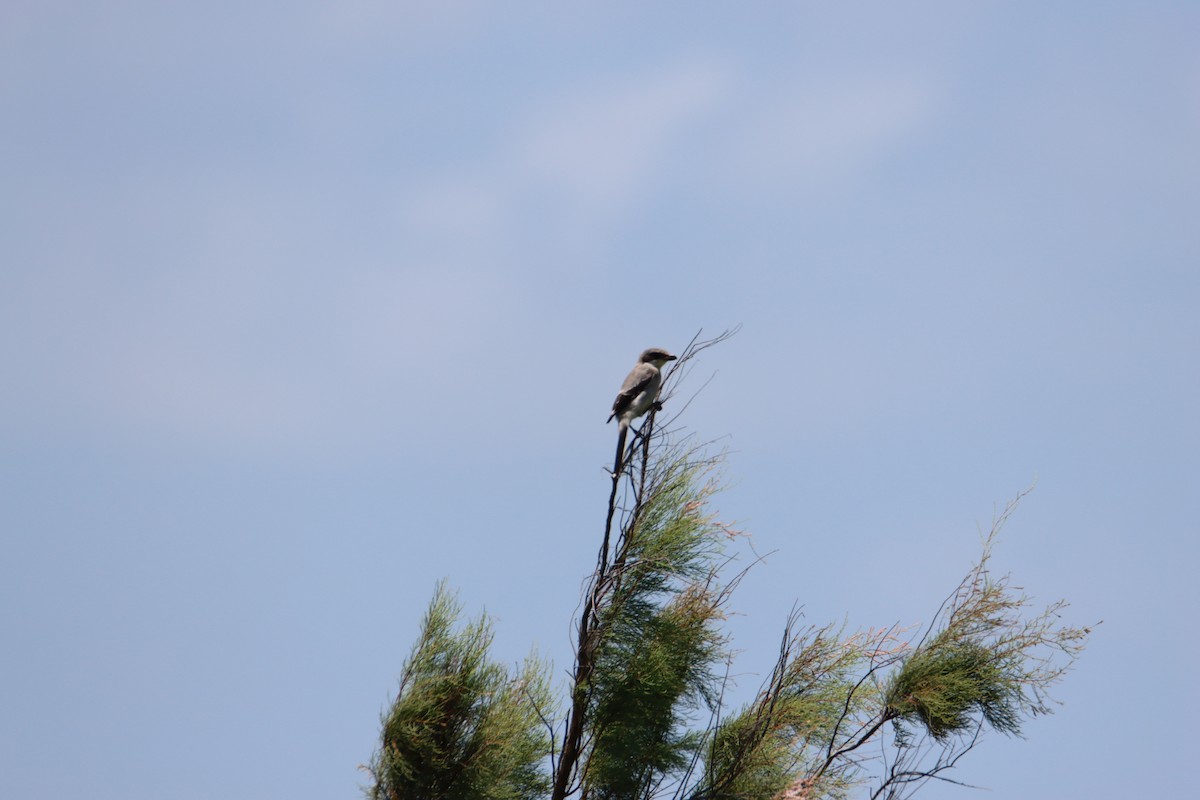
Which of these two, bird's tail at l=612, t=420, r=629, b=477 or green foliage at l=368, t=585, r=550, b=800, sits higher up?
bird's tail at l=612, t=420, r=629, b=477

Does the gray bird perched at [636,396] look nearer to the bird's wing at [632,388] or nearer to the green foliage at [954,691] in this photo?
the bird's wing at [632,388]

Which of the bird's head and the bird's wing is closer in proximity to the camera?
the bird's wing

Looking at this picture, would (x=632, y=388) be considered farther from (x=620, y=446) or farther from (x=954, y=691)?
(x=954, y=691)

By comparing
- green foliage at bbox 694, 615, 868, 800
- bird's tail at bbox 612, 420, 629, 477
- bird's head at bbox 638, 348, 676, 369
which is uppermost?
bird's head at bbox 638, 348, 676, 369

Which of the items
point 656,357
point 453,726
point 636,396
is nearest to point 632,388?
point 636,396

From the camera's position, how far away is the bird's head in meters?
7.50

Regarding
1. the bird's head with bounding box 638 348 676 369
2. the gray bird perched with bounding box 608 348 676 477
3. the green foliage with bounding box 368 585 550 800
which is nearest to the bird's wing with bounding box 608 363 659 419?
the gray bird perched with bounding box 608 348 676 477

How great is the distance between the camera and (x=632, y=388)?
23.7 ft

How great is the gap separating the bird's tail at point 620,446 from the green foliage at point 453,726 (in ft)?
3.88

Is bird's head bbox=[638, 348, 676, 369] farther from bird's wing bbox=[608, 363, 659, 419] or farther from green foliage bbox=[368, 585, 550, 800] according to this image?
green foliage bbox=[368, 585, 550, 800]

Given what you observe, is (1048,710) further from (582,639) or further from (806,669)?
(582,639)

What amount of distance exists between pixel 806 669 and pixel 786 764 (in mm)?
543

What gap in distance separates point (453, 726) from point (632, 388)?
2213 mm

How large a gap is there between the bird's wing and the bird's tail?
0.34 ft
